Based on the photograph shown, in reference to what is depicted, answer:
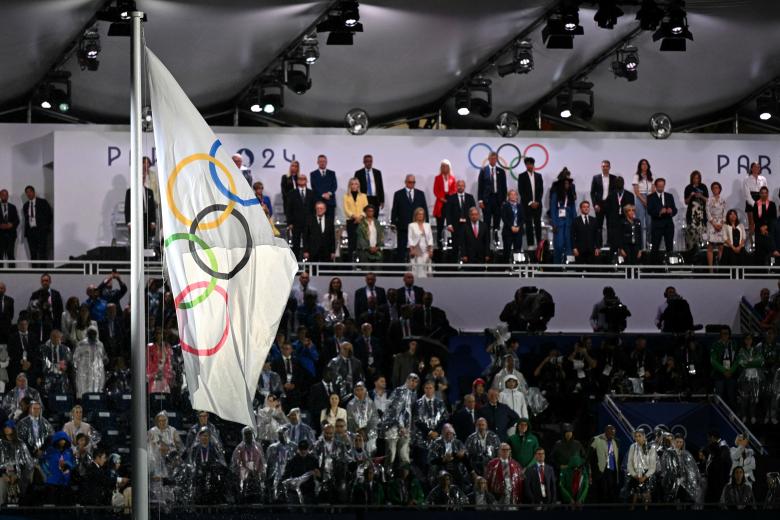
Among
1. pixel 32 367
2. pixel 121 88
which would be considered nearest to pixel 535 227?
pixel 121 88

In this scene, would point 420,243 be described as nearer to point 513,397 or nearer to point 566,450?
point 513,397

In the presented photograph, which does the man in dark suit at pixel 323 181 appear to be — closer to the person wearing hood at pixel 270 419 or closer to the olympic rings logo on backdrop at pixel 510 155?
the olympic rings logo on backdrop at pixel 510 155

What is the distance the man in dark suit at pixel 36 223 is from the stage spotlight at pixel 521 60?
30.1ft

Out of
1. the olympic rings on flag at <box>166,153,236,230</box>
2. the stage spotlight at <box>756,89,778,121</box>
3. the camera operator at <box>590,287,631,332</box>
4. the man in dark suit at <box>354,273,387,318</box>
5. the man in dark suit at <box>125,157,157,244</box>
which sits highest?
the stage spotlight at <box>756,89,778,121</box>

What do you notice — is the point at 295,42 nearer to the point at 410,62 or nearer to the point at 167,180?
the point at 410,62

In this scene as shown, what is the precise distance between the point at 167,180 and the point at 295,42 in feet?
58.7

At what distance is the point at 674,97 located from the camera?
105 ft

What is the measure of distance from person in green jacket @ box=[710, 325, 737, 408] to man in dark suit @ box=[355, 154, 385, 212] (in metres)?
7.44

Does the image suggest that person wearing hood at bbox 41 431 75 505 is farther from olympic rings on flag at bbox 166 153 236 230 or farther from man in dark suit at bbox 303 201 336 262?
olympic rings on flag at bbox 166 153 236 230

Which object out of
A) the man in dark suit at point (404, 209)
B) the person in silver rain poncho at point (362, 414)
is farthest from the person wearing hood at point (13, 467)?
the man in dark suit at point (404, 209)

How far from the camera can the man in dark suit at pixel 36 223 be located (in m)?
29.2

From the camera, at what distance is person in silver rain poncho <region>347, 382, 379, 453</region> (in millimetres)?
20812

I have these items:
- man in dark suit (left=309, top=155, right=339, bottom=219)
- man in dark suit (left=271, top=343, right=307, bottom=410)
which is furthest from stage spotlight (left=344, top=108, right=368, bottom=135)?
man in dark suit (left=271, top=343, right=307, bottom=410)

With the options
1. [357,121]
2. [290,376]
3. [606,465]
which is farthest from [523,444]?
[357,121]
